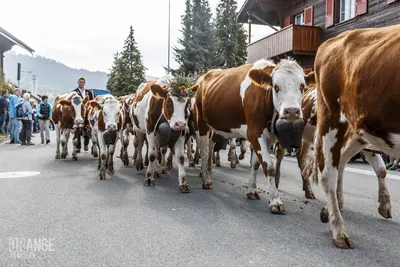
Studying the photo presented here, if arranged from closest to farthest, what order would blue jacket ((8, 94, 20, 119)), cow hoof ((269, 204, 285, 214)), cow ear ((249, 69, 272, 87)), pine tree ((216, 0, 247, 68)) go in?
cow hoof ((269, 204, 285, 214)) < cow ear ((249, 69, 272, 87)) < blue jacket ((8, 94, 20, 119)) < pine tree ((216, 0, 247, 68))

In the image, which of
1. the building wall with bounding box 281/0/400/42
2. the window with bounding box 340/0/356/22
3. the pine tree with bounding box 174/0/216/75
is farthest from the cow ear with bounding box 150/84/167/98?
the pine tree with bounding box 174/0/216/75

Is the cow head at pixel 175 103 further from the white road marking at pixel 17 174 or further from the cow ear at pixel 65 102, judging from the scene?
the cow ear at pixel 65 102

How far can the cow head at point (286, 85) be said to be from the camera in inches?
185

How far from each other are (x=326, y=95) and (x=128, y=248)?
2.46 m

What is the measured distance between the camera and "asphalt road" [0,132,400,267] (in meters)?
3.31

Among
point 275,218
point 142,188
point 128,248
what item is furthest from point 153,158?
point 128,248

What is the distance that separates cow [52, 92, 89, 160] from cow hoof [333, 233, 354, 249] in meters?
8.32

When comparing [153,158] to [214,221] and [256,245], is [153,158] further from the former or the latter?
[256,245]

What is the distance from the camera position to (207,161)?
6.80 meters

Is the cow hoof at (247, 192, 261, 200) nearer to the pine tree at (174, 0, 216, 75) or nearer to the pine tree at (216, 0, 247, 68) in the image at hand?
the pine tree at (174, 0, 216, 75)

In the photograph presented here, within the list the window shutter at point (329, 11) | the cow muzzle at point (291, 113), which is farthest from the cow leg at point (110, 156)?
the window shutter at point (329, 11)

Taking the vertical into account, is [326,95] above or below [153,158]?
above

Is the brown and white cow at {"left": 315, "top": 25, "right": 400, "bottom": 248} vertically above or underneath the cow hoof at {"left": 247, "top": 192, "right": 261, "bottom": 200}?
above

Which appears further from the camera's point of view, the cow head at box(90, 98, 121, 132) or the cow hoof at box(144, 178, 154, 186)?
the cow head at box(90, 98, 121, 132)
